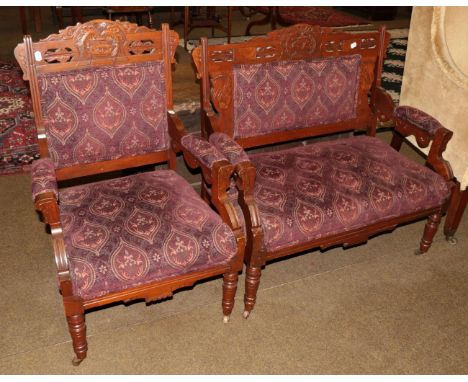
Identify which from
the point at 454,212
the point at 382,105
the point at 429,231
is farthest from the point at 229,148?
the point at 454,212

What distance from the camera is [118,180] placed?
251 cm

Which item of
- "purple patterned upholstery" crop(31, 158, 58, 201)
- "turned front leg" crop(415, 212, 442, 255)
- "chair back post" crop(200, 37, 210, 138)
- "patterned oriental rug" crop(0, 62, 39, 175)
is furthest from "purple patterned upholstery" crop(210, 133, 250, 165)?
"patterned oriental rug" crop(0, 62, 39, 175)

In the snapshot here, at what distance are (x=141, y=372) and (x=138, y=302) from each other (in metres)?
0.46

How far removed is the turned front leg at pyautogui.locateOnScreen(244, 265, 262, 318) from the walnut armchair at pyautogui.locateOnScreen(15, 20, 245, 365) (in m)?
0.09

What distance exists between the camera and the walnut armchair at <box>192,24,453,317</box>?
93.9 inches

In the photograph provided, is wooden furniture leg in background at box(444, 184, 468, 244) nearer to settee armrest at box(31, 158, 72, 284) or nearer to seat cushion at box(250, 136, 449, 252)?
seat cushion at box(250, 136, 449, 252)

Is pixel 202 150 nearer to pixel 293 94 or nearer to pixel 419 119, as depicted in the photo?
pixel 293 94

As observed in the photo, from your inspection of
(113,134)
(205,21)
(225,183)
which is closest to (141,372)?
(225,183)

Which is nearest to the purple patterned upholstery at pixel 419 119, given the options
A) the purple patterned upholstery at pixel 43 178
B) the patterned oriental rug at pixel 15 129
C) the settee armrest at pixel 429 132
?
the settee armrest at pixel 429 132

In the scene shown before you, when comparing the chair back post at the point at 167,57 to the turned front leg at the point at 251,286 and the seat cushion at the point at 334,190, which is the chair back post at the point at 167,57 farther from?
the turned front leg at the point at 251,286

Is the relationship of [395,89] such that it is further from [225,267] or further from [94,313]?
[94,313]

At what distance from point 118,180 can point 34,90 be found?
1.85ft

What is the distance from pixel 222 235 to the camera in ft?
7.22
